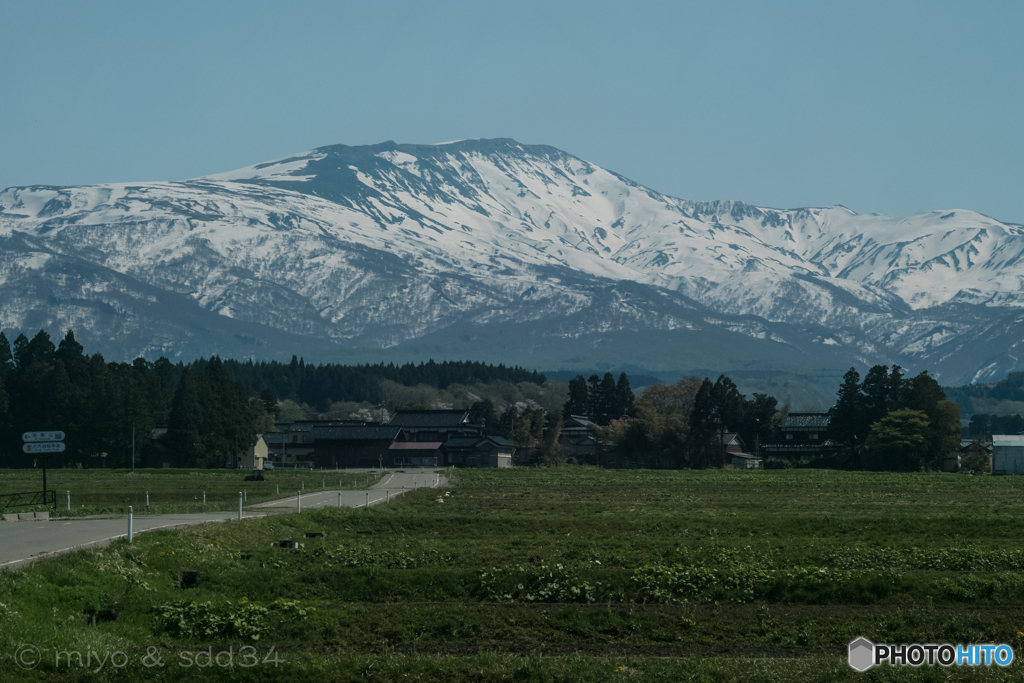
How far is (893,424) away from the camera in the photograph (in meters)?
115

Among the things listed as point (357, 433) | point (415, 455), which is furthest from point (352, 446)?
point (415, 455)

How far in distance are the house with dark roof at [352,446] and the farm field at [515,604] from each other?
116m

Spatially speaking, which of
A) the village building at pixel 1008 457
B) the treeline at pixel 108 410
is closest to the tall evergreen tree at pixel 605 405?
the treeline at pixel 108 410

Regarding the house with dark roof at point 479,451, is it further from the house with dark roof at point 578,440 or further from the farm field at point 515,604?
the farm field at point 515,604

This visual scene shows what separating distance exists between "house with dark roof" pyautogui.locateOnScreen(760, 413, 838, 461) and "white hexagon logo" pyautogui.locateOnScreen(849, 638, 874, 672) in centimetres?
12074

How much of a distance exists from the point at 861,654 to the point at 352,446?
449 feet

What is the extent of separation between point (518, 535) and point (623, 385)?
140205 mm

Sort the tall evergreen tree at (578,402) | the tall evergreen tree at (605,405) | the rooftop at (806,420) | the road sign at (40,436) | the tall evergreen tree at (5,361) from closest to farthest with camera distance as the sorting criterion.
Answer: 1. the road sign at (40,436)
2. the tall evergreen tree at (5,361)
3. the rooftop at (806,420)
4. the tall evergreen tree at (605,405)
5. the tall evergreen tree at (578,402)

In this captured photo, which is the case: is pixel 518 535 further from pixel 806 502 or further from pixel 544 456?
pixel 544 456

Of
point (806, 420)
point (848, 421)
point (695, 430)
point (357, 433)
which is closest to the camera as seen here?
point (848, 421)

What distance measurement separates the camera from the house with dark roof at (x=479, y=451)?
468ft

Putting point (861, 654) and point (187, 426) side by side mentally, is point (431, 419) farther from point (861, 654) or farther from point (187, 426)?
point (861, 654)

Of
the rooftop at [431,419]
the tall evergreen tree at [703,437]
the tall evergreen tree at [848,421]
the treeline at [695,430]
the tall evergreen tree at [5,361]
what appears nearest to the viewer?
the tall evergreen tree at [5,361]

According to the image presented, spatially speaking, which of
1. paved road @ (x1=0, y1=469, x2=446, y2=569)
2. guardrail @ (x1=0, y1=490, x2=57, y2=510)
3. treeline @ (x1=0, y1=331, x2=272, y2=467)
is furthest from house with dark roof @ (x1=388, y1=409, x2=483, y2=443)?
paved road @ (x1=0, y1=469, x2=446, y2=569)
